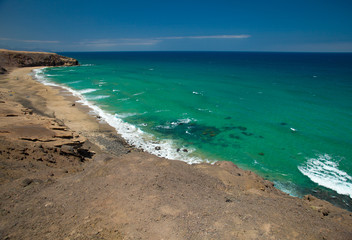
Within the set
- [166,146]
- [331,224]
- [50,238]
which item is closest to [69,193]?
[50,238]

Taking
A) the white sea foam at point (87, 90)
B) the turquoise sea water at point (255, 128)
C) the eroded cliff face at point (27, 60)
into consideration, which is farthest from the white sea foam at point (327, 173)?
the eroded cliff face at point (27, 60)

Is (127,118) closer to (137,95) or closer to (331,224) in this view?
(137,95)

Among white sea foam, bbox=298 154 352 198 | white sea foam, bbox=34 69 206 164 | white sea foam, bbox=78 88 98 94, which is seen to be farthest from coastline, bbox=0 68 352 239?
white sea foam, bbox=78 88 98 94

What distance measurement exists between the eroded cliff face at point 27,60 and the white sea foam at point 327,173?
8836 centimetres

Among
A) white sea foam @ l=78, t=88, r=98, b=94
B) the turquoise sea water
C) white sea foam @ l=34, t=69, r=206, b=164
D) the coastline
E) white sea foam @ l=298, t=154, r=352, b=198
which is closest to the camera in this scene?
the coastline

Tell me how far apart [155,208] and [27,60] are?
110 meters

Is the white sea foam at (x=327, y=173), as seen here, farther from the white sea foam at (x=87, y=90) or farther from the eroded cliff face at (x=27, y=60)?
the eroded cliff face at (x=27, y=60)

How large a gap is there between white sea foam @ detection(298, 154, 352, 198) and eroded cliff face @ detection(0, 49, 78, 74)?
88.4m

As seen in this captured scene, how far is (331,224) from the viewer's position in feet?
31.5

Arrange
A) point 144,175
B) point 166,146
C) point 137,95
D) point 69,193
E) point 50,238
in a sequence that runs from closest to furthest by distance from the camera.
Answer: point 50,238, point 69,193, point 144,175, point 166,146, point 137,95

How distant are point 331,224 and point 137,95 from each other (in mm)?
42979

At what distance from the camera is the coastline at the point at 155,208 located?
819 centimetres

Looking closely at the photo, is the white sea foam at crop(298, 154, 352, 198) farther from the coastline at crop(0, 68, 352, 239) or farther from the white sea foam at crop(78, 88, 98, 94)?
the white sea foam at crop(78, 88, 98, 94)

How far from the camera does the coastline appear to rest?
26.9 ft
